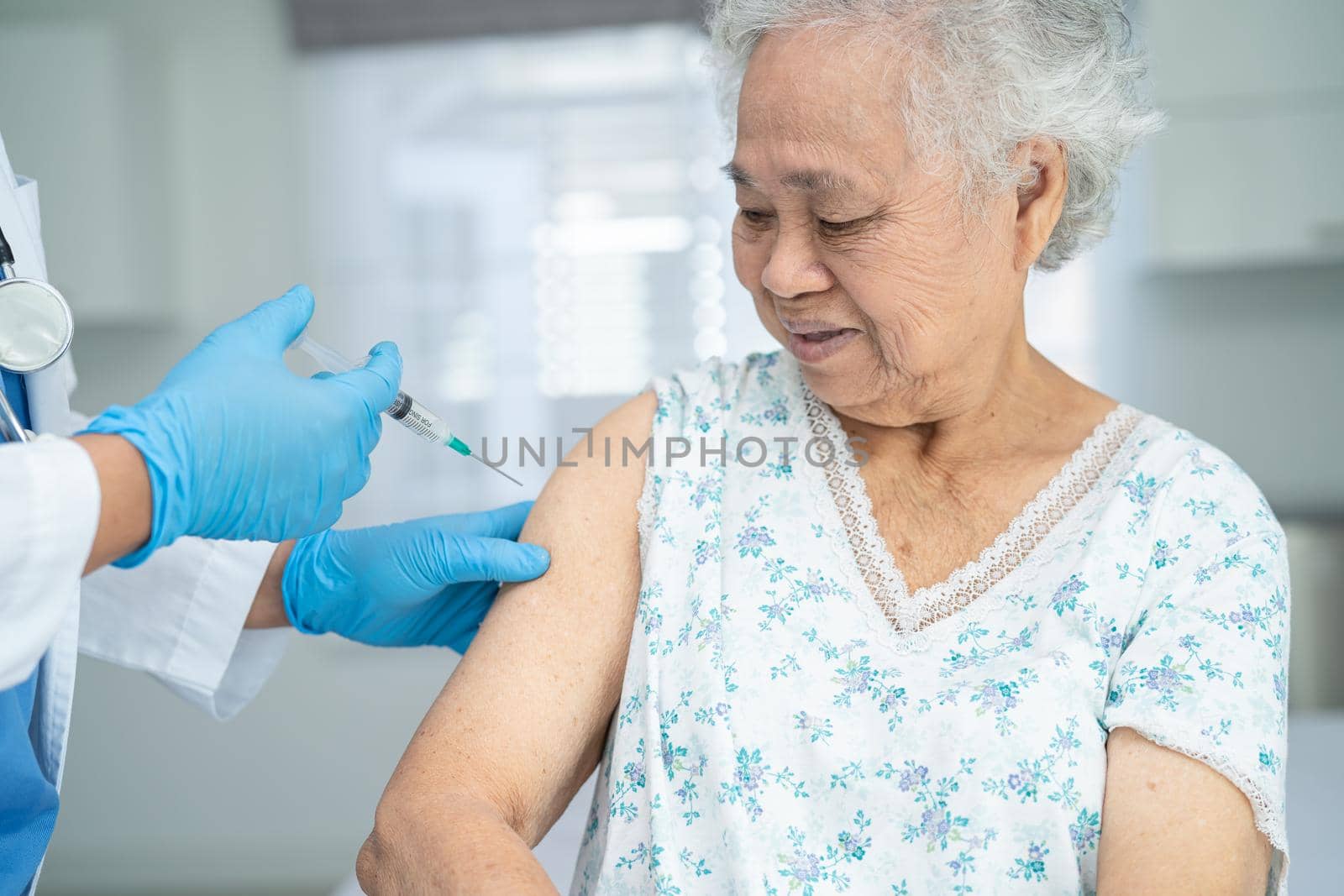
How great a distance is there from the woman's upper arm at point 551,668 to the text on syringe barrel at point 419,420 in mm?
145

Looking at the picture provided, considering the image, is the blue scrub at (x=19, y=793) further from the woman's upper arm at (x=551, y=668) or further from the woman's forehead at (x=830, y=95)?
the woman's forehead at (x=830, y=95)

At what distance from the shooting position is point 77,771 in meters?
3.44

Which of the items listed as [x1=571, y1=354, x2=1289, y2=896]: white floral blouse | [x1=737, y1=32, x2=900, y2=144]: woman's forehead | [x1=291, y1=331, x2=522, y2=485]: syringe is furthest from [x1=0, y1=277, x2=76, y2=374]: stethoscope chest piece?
[x1=737, y1=32, x2=900, y2=144]: woman's forehead

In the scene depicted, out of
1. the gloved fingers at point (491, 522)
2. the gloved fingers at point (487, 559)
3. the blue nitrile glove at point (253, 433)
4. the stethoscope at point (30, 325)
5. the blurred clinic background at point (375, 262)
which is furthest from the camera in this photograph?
the blurred clinic background at point (375, 262)

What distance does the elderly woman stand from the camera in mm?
987

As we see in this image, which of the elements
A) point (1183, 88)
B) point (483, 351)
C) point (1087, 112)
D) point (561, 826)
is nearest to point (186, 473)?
point (1087, 112)

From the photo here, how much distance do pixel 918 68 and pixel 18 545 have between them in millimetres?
879

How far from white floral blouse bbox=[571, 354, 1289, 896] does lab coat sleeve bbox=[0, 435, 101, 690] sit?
530 mm

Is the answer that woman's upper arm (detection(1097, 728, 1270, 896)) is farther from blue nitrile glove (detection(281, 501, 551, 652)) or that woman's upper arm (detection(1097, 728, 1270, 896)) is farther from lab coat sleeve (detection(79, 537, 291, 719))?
lab coat sleeve (detection(79, 537, 291, 719))

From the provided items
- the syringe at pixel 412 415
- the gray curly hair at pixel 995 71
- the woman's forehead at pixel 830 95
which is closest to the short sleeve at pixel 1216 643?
the gray curly hair at pixel 995 71

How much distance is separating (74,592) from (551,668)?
1.47 ft

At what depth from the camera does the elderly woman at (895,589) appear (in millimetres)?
987

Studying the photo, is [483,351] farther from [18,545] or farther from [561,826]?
[18,545]

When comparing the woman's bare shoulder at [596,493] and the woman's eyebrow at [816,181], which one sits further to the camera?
the woman's bare shoulder at [596,493]
